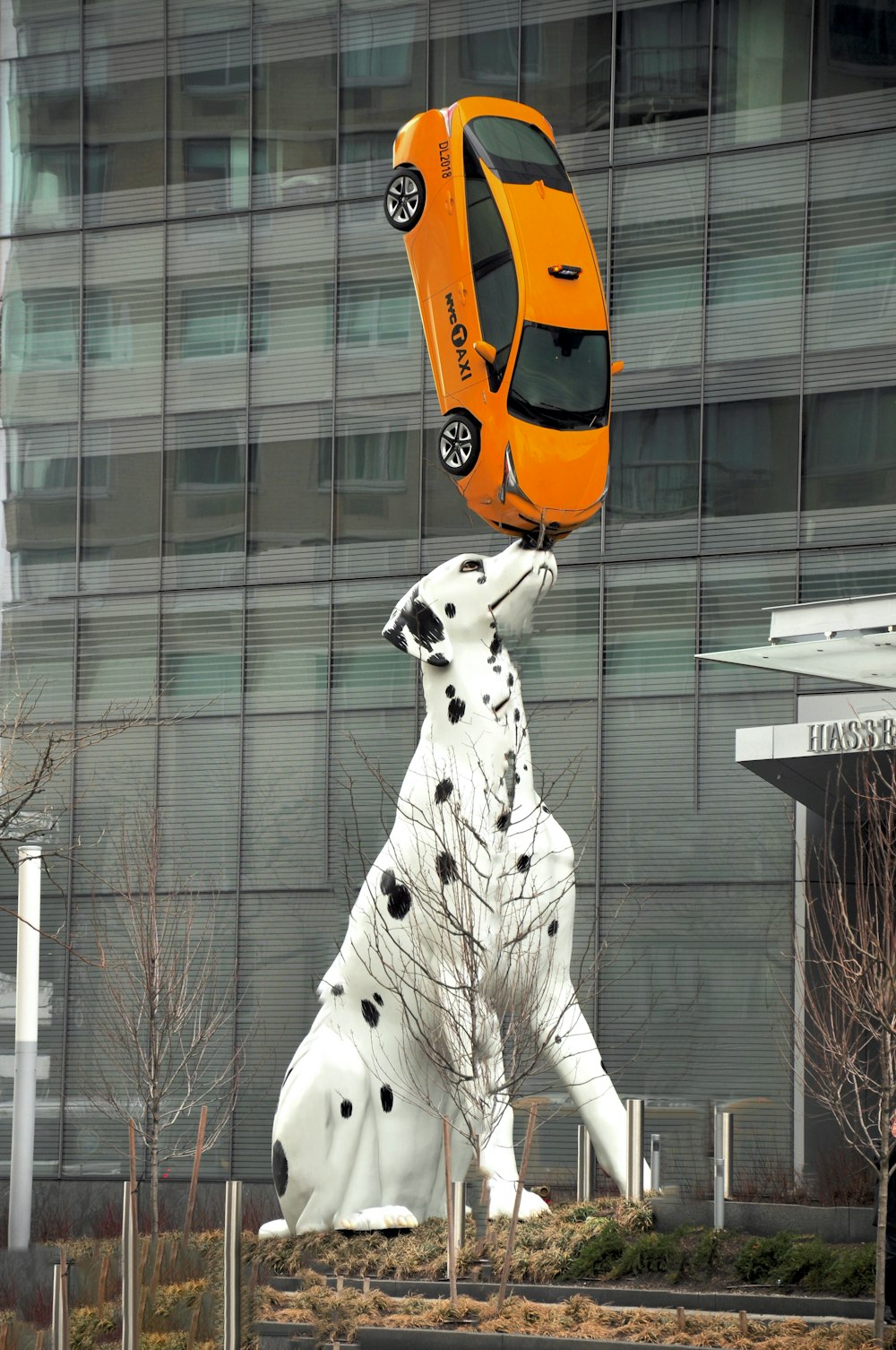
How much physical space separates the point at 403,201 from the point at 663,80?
10.7 metres

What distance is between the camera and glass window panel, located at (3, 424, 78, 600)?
26.8 meters

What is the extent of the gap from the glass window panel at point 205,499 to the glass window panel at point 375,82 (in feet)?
11.2

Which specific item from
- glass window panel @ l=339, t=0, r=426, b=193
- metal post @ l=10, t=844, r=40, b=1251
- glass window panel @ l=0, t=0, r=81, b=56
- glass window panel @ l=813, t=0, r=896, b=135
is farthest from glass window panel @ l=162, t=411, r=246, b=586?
glass window panel @ l=813, t=0, r=896, b=135

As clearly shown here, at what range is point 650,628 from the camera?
23516mm

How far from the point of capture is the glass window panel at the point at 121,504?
86.4 feet

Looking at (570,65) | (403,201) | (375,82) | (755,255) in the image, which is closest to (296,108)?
(375,82)

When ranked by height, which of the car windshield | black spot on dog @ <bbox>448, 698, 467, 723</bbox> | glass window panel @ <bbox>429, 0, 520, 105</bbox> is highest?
glass window panel @ <bbox>429, 0, 520, 105</bbox>

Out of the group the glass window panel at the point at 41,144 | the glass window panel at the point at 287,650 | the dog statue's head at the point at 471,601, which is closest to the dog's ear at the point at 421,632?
the dog statue's head at the point at 471,601

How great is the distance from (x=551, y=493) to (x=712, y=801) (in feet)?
32.7

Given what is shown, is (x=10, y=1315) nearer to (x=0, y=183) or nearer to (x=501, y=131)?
(x=501, y=131)

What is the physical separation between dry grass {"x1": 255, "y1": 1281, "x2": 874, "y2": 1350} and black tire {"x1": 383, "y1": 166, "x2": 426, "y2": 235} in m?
7.05

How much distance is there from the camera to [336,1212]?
1330 centimetres

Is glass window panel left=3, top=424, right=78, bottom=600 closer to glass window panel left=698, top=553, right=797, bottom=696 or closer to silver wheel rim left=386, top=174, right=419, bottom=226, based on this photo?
glass window panel left=698, top=553, right=797, bottom=696

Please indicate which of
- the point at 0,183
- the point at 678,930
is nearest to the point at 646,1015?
the point at 678,930
